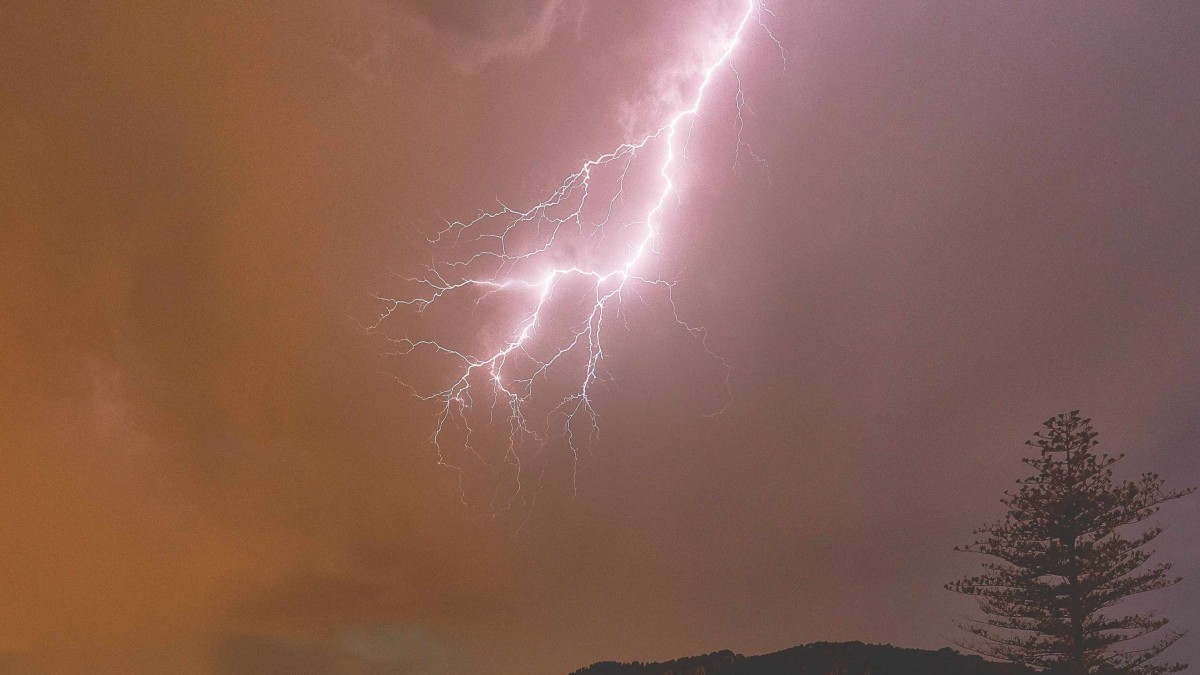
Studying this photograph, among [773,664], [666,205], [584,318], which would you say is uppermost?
[666,205]

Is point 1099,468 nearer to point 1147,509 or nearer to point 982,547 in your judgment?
point 1147,509

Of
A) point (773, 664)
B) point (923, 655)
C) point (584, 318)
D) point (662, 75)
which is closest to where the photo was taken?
point (923, 655)

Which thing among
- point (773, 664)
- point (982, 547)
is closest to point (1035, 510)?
point (982, 547)

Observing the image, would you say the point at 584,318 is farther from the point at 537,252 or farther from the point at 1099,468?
the point at 1099,468

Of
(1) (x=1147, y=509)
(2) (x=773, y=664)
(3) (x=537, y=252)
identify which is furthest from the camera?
(3) (x=537, y=252)

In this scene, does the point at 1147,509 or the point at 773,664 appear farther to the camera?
the point at 1147,509

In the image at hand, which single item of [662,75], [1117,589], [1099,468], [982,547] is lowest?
[1117,589]

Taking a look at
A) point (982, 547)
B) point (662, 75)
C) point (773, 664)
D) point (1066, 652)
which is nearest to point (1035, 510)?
point (982, 547)

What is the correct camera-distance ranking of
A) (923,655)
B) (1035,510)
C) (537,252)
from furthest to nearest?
(537,252) → (1035,510) → (923,655)

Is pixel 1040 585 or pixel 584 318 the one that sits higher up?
pixel 584 318
